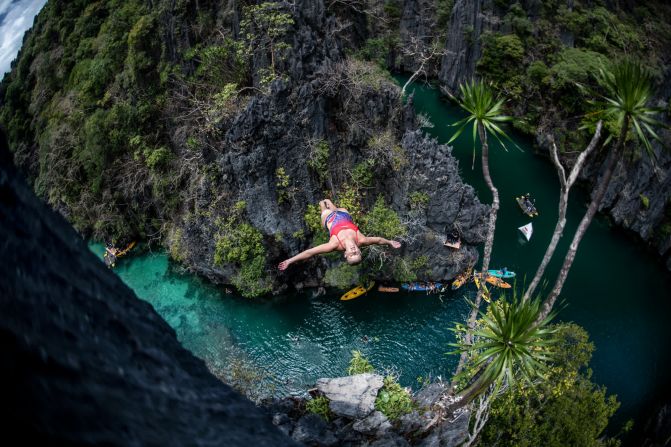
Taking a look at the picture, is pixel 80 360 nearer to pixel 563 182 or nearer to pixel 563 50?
pixel 563 182

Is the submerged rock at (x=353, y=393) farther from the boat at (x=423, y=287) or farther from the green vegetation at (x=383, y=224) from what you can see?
the green vegetation at (x=383, y=224)

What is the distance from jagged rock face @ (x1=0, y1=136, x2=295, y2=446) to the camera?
166cm

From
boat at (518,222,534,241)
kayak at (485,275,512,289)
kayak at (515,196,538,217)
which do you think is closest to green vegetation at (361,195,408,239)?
kayak at (485,275,512,289)

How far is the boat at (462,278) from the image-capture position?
702 inches

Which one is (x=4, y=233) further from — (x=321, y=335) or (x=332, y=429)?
(x=321, y=335)

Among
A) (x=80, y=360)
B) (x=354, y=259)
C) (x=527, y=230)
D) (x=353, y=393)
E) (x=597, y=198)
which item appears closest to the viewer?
(x=80, y=360)

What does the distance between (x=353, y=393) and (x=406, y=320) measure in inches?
229

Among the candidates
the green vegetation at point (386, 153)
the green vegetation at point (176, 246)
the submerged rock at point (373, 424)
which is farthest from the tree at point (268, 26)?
the submerged rock at point (373, 424)

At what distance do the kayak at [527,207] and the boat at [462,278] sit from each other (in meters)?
5.24

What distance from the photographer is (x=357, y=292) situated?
1777 cm

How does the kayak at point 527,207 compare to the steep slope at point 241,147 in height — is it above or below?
below

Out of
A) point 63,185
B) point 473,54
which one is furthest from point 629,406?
point 63,185

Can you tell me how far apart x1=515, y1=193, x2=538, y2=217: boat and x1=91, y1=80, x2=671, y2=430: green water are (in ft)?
1.00

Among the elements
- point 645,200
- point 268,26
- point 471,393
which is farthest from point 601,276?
point 268,26
